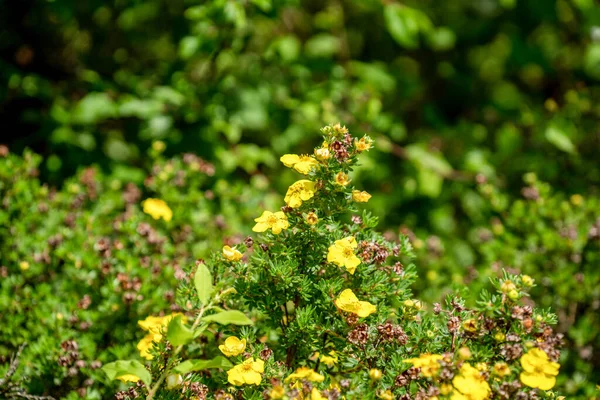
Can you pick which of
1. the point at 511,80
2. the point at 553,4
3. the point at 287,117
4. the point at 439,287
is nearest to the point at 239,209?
the point at 287,117

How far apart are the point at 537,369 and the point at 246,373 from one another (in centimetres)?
69

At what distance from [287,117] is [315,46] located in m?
0.64

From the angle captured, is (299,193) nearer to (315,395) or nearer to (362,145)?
(362,145)

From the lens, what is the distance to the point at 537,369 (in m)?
1.34

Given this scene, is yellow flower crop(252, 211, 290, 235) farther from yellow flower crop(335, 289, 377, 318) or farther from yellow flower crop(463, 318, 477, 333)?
yellow flower crop(463, 318, 477, 333)

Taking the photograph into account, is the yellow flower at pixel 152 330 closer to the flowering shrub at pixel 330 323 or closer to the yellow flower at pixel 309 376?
the flowering shrub at pixel 330 323

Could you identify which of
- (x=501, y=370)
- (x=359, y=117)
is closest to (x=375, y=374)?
(x=501, y=370)

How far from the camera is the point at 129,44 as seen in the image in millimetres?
4406

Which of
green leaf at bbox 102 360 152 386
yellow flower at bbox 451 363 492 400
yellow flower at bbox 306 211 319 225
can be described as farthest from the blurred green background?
yellow flower at bbox 306 211 319 225

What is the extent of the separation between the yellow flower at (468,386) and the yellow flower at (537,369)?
0.32ft

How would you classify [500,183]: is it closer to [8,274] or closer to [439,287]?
[439,287]

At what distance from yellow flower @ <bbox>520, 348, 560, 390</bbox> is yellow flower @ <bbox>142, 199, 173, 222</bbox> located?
1.57 m

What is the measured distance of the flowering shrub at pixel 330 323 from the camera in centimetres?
140

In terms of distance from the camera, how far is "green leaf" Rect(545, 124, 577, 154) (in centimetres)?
324
